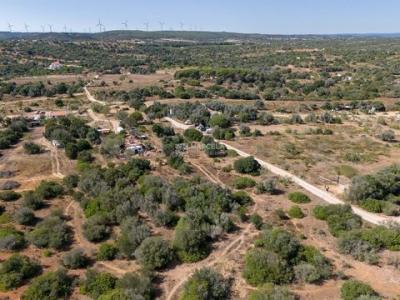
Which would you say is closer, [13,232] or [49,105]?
[13,232]

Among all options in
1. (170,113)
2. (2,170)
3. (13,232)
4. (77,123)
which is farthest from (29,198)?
(170,113)

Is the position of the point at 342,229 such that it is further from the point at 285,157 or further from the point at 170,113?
the point at 170,113

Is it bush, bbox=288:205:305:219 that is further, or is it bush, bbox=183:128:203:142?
bush, bbox=183:128:203:142

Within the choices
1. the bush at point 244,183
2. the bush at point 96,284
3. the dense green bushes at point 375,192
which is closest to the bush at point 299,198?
the dense green bushes at point 375,192

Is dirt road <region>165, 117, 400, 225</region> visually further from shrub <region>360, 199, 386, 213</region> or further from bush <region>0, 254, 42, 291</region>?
bush <region>0, 254, 42, 291</region>

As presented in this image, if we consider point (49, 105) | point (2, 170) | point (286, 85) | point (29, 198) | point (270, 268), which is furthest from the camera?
point (286, 85)

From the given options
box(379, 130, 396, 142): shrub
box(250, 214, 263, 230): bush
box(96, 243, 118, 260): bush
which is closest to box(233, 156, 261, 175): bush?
box(250, 214, 263, 230): bush

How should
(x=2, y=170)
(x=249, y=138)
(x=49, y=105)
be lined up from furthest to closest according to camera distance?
(x=49, y=105) → (x=249, y=138) → (x=2, y=170)
